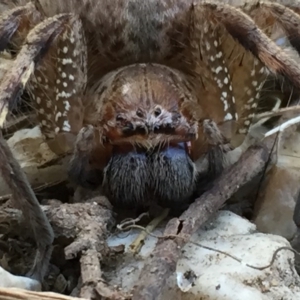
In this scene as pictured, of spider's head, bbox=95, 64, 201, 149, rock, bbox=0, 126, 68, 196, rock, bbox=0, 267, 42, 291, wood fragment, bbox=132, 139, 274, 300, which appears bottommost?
rock, bbox=0, 126, 68, 196

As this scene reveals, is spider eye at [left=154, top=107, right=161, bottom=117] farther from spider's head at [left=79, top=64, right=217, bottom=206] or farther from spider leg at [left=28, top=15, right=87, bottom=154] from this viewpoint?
spider leg at [left=28, top=15, right=87, bottom=154]

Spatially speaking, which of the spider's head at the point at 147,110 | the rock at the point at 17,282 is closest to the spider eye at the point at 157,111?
the spider's head at the point at 147,110

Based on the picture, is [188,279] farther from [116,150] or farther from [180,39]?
[180,39]

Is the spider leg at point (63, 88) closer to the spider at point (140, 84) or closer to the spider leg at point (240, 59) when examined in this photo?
the spider at point (140, 84)

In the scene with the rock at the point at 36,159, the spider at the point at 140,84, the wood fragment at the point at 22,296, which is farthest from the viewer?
the rock at the point at 36,159

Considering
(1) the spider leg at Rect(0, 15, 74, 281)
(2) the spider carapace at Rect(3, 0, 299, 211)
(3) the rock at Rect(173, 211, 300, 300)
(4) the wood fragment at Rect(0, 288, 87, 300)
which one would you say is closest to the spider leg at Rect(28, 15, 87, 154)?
(2) the spider carapace at Rect(3, 0, 299, 211)

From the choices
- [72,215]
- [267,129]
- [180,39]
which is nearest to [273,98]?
[267,129]

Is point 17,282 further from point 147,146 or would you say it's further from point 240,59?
point 240,59
